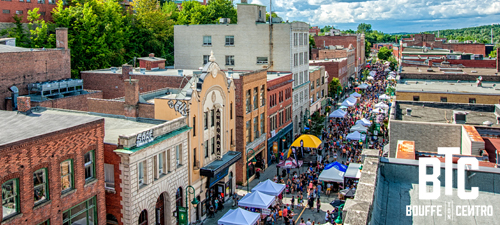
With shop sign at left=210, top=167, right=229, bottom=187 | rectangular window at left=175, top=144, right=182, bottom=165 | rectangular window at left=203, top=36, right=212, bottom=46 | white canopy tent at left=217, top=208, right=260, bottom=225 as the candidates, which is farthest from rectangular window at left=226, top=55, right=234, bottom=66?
white canopy tent at left=217, top=208, right=260, bottom=225

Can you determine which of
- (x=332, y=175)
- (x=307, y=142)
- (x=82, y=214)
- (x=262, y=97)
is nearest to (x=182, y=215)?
(x=82, y=214)

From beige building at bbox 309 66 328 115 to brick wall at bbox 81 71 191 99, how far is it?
2832 centimetres

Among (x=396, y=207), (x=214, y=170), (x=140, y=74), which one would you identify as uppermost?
(x=140, y=74)

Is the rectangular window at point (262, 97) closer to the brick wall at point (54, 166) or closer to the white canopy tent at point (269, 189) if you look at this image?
the white canopy tent at point (269, 189)

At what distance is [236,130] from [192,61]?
21.1m

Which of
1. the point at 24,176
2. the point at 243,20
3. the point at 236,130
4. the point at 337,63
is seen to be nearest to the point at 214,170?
the point at 236,130

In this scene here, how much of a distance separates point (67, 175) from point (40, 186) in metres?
1.58

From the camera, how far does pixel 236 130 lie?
39.8 metres

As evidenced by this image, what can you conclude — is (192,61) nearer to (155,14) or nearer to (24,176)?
(155,14)

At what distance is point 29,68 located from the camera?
129ft

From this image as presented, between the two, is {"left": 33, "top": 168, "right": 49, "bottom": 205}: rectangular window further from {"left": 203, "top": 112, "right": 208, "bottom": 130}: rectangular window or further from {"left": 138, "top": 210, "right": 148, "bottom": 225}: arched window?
{"left": 203, "top": 112, "right": 208, "bottom": 130}: rectangular window

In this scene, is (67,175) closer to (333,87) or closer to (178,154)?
(178,154)

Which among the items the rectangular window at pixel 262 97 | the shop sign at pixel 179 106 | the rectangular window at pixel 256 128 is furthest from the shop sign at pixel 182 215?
the rectangular window at pixel 262 97

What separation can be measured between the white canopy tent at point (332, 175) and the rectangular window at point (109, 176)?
17.8m
